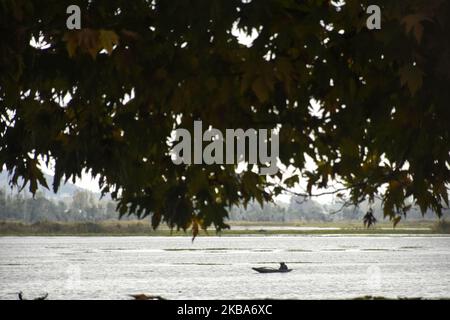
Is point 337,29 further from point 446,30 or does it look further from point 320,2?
point 446,30

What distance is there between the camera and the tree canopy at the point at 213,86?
19.9ft

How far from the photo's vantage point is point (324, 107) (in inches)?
360

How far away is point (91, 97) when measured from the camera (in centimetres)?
702

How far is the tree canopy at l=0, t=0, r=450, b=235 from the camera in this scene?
6.07 meters

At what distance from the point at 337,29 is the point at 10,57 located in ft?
9.06

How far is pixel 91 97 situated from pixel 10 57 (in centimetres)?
89

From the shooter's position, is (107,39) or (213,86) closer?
(107,39)

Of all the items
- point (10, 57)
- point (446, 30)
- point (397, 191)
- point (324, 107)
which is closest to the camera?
point (446, 30)

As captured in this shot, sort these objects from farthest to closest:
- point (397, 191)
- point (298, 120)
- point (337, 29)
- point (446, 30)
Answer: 1. point (397, 191)
2. point (298, 120)
3. point (337, 29)
4. point (446, 30)

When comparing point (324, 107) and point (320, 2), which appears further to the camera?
point (324, 107)

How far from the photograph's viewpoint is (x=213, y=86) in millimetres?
7340

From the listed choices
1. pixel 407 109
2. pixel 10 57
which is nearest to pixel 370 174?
pixel 407 109
